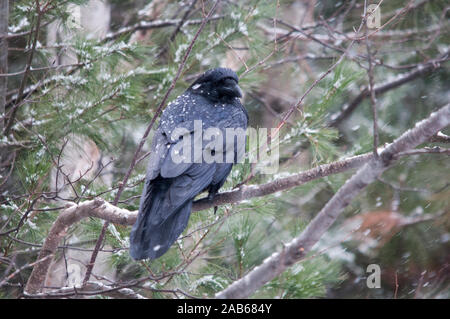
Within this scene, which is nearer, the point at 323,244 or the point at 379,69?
the point at 323,244

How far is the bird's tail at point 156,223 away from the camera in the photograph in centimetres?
201

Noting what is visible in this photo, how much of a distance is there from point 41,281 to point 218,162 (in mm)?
977

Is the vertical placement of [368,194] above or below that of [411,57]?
below

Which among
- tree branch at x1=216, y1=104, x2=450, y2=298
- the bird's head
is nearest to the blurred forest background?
tree branch at x1=216, y1=104, x2=450, y2=298

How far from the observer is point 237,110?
9.14 ft

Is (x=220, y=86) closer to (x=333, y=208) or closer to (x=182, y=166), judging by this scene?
(x=182, y=166)

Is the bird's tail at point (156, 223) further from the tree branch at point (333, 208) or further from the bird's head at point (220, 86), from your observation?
the bird's head at point (220, 86)

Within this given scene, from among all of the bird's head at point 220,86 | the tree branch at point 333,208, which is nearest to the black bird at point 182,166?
the bird's head at point 220,86

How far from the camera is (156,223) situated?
2.08 m

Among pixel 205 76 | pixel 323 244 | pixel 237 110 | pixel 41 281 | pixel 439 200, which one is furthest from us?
pixel 323 244

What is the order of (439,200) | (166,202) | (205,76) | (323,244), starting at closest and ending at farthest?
(166,202), (205,76), (439,200), (323,244)

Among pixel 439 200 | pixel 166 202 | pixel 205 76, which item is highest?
pixel 205 76

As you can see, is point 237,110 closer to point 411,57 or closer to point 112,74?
point 112,74

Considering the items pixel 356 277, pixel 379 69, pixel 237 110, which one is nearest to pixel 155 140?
pixel 237 110
